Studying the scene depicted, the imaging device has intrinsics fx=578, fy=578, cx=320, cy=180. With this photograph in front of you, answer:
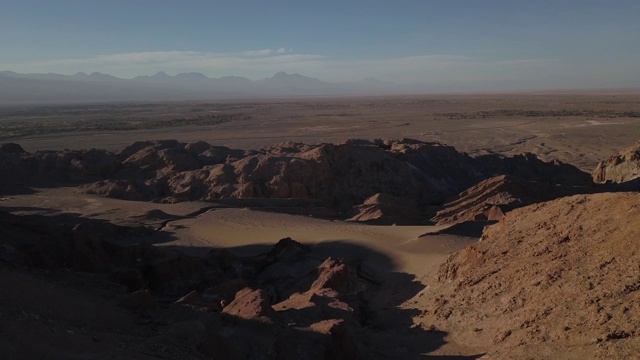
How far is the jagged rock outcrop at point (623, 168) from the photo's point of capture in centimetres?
2411

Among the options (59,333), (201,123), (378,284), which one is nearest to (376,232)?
(378,284)

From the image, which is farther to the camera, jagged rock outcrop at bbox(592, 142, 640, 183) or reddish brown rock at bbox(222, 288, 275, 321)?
jagged rock outcrop at bbox(592, 142, 640, 183)

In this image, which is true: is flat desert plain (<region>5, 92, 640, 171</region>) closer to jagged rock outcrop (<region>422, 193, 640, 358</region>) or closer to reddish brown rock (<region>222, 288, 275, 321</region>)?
jagged rock outcrop (<region>422, 193, 640, 358</region>)

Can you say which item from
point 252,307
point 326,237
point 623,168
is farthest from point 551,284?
point 623,168

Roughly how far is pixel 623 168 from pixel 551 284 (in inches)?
724

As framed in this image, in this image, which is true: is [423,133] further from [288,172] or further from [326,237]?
[326,237]

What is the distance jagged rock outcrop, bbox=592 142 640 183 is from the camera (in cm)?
2411

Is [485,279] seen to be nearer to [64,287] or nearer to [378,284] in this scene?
[378,284]

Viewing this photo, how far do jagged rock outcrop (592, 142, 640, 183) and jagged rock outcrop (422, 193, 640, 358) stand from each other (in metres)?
14.4

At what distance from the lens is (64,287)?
955 cm

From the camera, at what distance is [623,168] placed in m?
24.6

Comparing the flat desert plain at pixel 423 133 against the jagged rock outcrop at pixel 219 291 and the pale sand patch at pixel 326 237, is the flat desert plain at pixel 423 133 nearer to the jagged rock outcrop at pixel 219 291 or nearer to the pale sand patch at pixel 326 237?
the pale sand patch at pixel 326 237

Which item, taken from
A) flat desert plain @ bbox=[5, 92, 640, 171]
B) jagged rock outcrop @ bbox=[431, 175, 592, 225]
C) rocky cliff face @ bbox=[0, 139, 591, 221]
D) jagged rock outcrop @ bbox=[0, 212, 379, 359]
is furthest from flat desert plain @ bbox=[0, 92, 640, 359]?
jagged rock outcrop @ bbox=[431, 175, 592, 225]

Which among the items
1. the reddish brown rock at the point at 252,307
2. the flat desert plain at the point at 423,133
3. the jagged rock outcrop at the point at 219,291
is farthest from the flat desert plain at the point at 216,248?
the reddish brown rock at the point at 252,307
